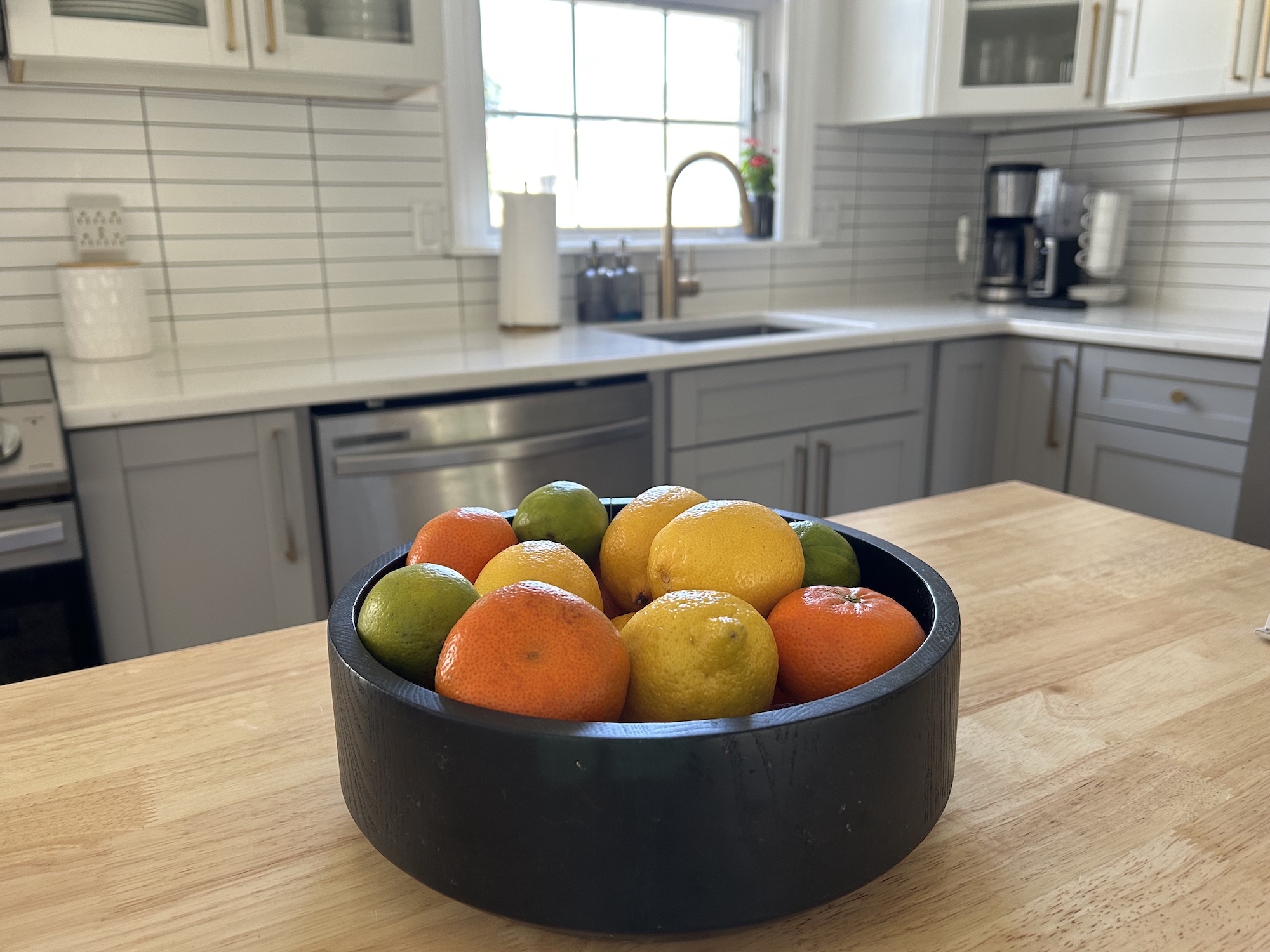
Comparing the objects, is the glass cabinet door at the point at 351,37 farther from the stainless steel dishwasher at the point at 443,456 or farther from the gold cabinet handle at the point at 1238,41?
the gold cabinet handle at the point at 1238,41

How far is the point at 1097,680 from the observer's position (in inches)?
27.9

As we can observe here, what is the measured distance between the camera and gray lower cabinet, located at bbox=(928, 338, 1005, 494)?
8.64 feet

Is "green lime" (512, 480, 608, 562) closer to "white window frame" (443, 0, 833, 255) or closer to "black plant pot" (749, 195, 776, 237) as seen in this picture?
"white window frame" (443, 0, 833, 255)

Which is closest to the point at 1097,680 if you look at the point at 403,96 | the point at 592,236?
the point at 403,96

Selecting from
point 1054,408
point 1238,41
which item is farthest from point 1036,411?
point 1238,41

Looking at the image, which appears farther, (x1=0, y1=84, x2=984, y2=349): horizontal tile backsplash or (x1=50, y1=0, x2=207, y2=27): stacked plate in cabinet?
(x1=0, y1=84, x2=984, y2=349): horizontal tile backsplash

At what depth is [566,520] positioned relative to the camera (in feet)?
2.07

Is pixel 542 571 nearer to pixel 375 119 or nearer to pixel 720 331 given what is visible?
pixel 375 119

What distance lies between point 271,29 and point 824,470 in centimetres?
155

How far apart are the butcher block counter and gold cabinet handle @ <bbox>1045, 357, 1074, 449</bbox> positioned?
1.85 m

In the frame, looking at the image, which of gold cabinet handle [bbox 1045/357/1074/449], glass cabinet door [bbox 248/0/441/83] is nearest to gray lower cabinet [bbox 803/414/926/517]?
gold cabinet handle [bbox 1045/357/1074/449]

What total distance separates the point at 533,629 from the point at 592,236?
2434 mm

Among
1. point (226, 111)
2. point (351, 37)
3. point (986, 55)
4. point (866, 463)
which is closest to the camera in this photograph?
point (351, 37)

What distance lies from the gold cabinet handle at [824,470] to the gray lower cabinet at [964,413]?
416 millimetres
